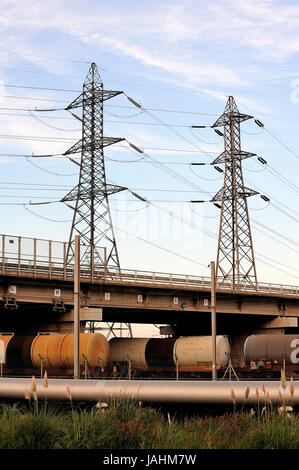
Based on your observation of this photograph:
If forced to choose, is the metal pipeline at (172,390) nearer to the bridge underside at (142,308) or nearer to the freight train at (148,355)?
the freight train at (148,355)

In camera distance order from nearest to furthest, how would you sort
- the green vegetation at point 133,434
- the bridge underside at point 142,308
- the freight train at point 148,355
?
the green vegetation at point 133,434 < the freight train at point 148,355 < the bridge underside at point 142,308

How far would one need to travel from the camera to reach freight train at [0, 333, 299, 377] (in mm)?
47812

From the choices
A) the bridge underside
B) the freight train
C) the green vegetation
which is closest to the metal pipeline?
the green vegetation

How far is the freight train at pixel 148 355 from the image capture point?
1882 inches

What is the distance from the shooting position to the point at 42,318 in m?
63.2

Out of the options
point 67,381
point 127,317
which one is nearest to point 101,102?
point 127,317

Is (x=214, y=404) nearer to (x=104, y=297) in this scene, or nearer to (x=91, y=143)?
(x=104, y=297)

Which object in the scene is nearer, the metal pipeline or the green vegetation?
the green vegetation

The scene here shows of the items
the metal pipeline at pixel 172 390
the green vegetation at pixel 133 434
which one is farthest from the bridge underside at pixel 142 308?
the green vegetation at pixel 133 434

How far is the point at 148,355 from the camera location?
5572cm

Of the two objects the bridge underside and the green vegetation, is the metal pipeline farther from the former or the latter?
the bridge underside

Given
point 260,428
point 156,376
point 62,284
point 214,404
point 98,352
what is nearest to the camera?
point 260,428

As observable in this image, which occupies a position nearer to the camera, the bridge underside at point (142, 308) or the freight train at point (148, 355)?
the freight train at point (148, 355)
